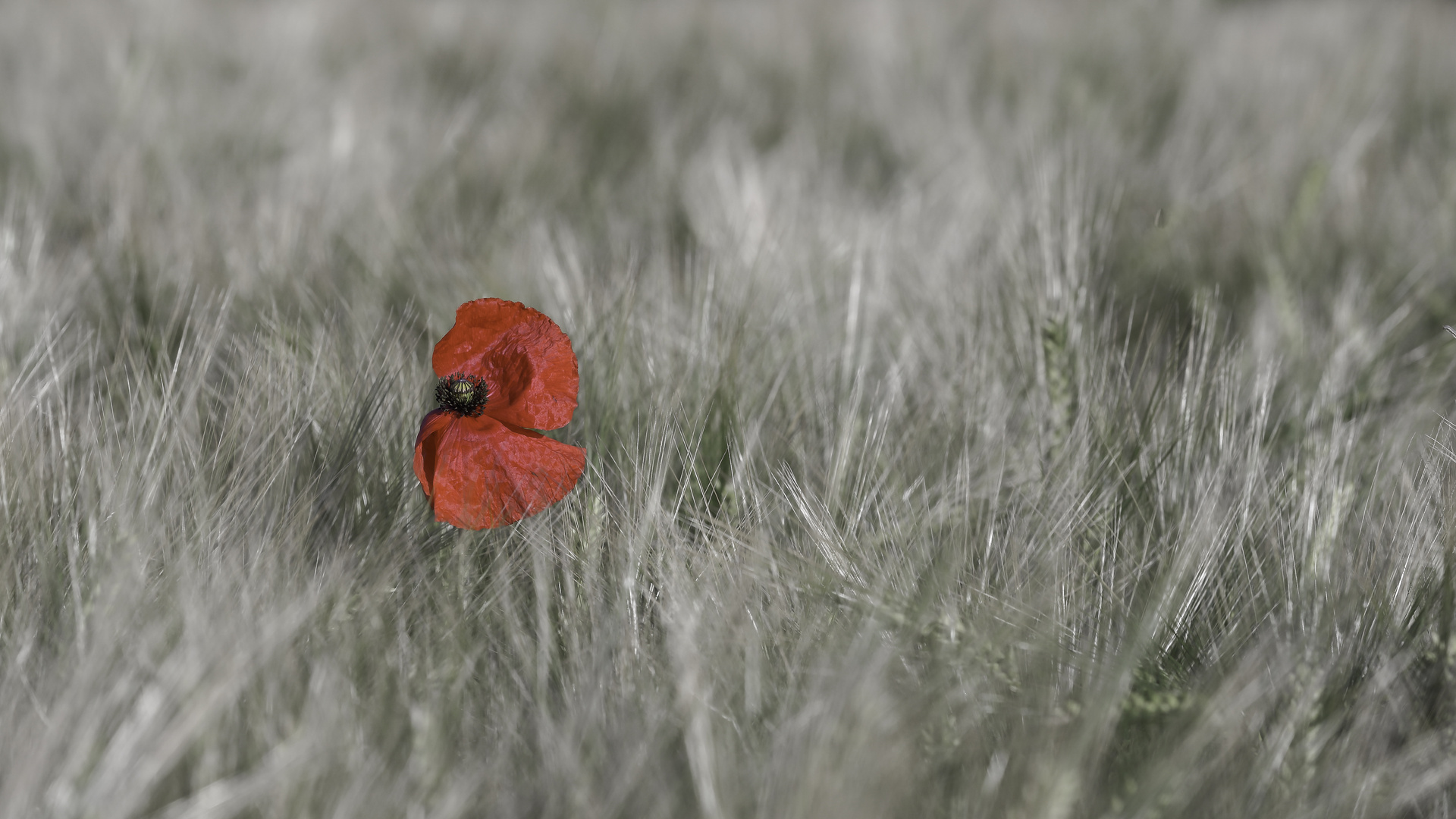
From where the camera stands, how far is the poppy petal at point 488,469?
59 centimetres

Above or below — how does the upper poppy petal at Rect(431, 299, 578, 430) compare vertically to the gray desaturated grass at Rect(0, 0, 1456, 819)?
above

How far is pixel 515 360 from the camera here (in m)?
0.63

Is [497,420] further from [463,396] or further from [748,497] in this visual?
[748,497]

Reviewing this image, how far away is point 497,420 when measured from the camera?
627mm

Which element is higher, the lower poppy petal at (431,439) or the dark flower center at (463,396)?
the dark flower center at (463,396)

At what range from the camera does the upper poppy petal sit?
0.62m

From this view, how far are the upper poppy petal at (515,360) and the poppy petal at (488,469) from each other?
15 millimetres

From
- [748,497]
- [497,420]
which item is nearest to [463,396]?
[497,420]

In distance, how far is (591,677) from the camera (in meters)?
0.53

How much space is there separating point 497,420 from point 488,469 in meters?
0.04

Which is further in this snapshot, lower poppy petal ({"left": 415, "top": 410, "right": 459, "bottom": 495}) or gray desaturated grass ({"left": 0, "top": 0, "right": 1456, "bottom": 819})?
lower poppy petal ({"left": 415, "top": 410, "right": 459, "bottom": 495})

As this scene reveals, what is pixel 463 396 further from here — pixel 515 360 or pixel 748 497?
pixel 748 497

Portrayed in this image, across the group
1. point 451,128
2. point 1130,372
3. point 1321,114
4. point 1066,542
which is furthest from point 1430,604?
point 451,128

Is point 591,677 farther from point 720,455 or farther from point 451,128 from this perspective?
point 451,128
